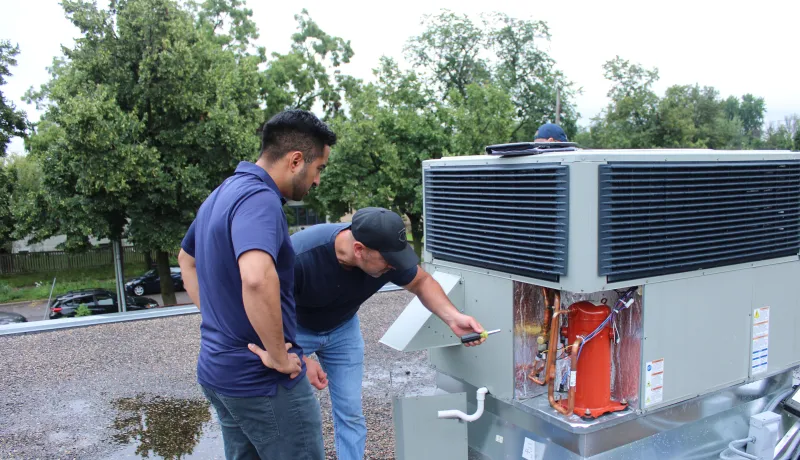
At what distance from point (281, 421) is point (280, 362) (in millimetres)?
251

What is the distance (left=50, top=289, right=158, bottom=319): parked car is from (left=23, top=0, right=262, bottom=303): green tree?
12.9 ft

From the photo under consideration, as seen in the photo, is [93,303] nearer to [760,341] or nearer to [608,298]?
[608,298]

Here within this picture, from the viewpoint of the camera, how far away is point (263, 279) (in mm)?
1776

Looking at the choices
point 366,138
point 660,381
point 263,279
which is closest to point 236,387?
point 263,279

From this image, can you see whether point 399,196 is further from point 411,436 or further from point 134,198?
point 411,436

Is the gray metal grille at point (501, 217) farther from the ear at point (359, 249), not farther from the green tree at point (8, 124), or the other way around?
the green tree at point (8, 124)

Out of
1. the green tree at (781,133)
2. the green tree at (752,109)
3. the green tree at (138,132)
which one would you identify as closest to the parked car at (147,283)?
the green tree at (138,132)

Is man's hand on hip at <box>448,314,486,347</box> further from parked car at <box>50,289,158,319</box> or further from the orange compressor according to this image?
parked car at <box>50,289,158,319</box>

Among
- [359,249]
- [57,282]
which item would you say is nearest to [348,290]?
[359,249]

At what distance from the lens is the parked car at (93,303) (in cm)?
1694

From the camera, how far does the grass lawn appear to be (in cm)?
2261

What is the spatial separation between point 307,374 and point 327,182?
15.7 meters

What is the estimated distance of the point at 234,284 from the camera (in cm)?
197

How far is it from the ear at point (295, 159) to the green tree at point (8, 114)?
2064cm
